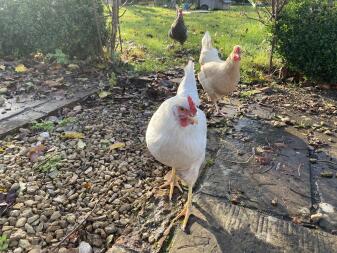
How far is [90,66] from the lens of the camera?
6426 millimetres

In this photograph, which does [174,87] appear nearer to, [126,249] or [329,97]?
[329,97]

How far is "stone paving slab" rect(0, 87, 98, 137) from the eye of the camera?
4.13 m

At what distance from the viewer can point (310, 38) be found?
611 centimetres

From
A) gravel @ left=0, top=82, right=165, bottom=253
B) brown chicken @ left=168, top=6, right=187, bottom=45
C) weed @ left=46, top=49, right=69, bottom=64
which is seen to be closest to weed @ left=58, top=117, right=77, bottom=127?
gravel @ left=0, top=82, right=165, bottom=253

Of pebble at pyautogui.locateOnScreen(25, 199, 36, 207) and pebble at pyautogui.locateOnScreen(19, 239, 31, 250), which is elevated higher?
pebble at pyautogui.locateOnScreen(25, 199, 36, 207)

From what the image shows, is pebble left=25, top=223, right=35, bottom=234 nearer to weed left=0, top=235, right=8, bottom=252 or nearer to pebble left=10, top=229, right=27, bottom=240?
pebble left=10, top=229, right=27, bottom=240

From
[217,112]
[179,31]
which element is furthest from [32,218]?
[179,31]

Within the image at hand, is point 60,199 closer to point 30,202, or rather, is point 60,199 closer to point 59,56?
point 30,202

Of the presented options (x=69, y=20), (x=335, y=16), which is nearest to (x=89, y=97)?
(x=69, y=20)

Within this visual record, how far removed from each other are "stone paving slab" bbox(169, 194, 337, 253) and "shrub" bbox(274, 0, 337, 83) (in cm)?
407

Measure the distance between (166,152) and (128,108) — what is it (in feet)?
7.78

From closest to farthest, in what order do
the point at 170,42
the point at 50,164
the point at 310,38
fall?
the point at 50,164 < the point at 310,38 < the point at 170,42

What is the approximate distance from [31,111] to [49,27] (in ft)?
8.76

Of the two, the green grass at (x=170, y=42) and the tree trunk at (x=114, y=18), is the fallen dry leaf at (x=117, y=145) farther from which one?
the tree trunk at (x=114, y=18)
